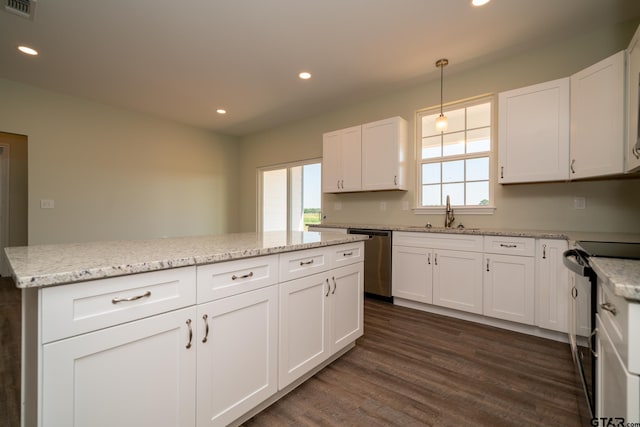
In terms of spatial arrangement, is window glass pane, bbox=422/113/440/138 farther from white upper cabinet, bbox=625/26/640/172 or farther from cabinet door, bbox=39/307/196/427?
cabinet door, bbox=39/307/196/427

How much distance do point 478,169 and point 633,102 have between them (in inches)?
58.1

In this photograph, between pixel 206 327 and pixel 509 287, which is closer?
pixel 206 327

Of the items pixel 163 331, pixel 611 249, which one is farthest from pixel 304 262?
pixel 611 249

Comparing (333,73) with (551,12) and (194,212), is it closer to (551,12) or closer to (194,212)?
(551,12)

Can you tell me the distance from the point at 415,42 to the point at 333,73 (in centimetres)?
100

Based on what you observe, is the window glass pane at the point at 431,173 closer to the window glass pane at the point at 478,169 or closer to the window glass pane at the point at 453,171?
the window glass pane at the point at 453,171

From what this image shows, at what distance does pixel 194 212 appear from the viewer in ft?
18.1

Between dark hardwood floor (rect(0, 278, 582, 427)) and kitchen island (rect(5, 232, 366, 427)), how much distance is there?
21 cm

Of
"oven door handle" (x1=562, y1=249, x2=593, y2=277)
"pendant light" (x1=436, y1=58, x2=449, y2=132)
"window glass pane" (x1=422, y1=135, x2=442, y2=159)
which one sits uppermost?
"pendant light" (x1=436, y1=58, x2=449, y2=132)

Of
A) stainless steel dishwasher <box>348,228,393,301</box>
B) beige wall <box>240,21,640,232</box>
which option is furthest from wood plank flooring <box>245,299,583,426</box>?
beige wall <box>240,21,640,232</box>

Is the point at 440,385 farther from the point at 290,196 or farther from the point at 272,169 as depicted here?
the point at 272,169

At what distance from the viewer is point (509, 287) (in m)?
2.58

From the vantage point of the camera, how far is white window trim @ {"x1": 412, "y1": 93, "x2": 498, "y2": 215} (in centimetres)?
315

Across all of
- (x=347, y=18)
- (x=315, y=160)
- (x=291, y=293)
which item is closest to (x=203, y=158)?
(x=315, y=160)
